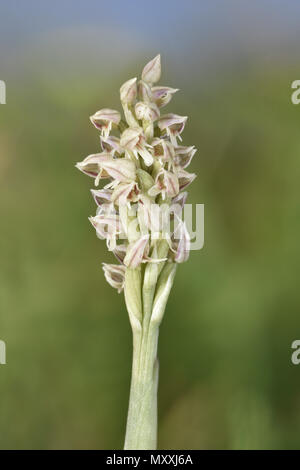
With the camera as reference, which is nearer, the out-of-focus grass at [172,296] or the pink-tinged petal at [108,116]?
the pink-tinged petal at [108,116]

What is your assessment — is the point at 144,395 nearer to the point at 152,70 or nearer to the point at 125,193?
the point at 125,193

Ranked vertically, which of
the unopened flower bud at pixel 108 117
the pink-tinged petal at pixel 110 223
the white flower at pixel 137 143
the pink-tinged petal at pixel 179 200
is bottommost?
the pink-tinged petal at pixel 110 223

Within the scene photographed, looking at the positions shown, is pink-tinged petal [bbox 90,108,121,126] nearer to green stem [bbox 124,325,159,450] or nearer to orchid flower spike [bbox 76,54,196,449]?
orchid flower spike [bbox 76,54,196,449]

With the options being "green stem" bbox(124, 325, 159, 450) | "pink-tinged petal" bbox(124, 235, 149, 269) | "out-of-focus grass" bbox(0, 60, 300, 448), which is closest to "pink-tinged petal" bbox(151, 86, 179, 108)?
"pink-tinged petal" bbox(124, 235, 149, 269)

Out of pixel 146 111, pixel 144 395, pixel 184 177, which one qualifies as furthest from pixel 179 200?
pixel 144 395

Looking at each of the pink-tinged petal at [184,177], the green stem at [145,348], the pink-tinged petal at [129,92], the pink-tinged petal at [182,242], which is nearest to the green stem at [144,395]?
the green stem at [145,348]

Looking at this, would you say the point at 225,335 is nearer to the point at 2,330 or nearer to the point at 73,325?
the point at 73,325

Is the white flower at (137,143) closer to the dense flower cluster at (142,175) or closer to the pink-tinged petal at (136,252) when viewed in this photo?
the dense flower cluster at (142,175)
